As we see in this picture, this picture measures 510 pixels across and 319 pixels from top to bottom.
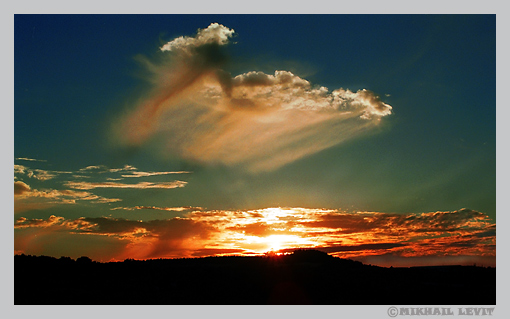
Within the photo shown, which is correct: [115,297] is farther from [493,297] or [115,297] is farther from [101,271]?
[493,297]

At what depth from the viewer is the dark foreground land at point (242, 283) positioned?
1121 inches

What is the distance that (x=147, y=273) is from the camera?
33.5 m

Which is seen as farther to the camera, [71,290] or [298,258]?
[298,258]

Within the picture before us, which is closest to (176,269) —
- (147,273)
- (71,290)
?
(147,273)

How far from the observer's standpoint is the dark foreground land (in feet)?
93.4

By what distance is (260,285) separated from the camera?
31.7 meters

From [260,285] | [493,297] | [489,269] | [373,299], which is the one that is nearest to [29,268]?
[260,285]

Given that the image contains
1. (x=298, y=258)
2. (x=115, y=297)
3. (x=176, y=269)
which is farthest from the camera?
A: (x=298, y=258)

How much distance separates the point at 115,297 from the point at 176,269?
6769 millimetres

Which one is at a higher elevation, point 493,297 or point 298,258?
point 298,258

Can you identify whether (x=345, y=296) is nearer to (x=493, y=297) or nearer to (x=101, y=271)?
(x=493, y=297)

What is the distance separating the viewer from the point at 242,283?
32.2 metres
